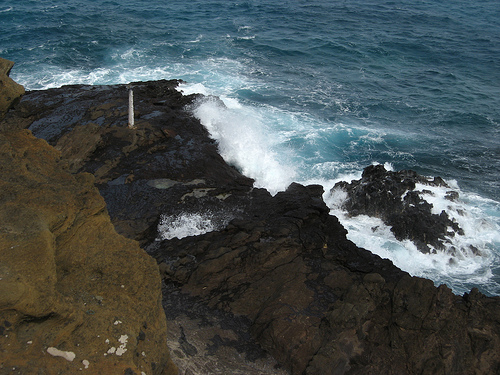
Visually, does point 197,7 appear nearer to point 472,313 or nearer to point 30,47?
point 30,47

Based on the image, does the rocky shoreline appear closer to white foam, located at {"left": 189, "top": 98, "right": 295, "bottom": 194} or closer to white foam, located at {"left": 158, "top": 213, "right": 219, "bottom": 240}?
white foam, located at {"left": 158, "top": 213, "right": 219, "bottom": 240}

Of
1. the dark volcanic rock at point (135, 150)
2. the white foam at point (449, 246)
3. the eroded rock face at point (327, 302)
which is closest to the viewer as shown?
the eroded rock face at point (327, 302)

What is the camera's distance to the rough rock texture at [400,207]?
14.5 m

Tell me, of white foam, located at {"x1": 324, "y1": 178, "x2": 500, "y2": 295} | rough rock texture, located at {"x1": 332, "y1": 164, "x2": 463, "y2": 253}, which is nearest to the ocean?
white foam, located at {"x1": 324, "y1": 178, "x2": 500, "y2": 295}

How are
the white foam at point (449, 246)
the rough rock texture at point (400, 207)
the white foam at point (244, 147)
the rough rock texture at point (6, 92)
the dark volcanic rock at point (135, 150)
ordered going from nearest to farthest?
the rough rock texture at point (6, 92)
the dark volcanic rock at point (135, 150)
the white foam at point (449, 246)
the rough rock texture at point (400, 207)
the white foam at point (244, 147)

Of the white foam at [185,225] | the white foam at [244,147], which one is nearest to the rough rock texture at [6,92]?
the white foam at [185,225]

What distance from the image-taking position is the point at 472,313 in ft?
25.2

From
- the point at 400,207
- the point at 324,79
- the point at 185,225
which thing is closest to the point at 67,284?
the point at 185,225

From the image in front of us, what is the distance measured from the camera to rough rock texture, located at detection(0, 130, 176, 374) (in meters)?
3.93

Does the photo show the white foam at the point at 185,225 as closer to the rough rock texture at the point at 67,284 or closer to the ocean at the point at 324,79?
the rough rock texture at the point at 67,284

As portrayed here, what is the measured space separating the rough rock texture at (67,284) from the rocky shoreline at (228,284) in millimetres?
21

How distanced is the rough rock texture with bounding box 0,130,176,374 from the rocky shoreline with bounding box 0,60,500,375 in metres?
0.02

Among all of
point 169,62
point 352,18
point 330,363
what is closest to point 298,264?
point 330,363

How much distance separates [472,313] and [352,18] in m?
40.6
